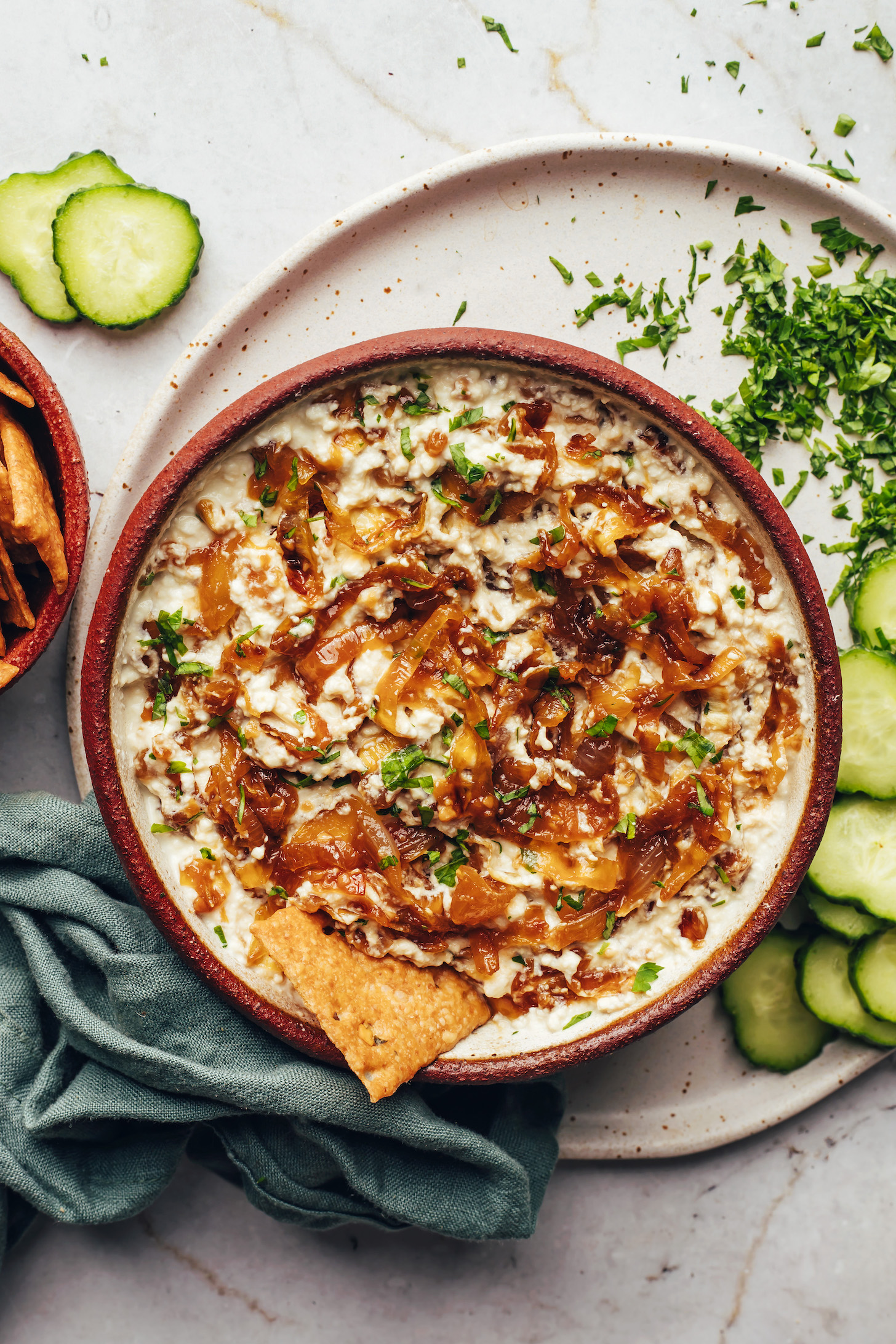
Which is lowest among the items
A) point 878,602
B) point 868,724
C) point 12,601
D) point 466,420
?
point 12,601

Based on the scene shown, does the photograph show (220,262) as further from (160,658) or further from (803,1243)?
(803,1243)

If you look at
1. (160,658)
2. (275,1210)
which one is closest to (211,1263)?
(275,1210)

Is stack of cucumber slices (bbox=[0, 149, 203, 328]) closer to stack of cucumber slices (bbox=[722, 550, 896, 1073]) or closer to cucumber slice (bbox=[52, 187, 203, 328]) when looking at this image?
cucumber slice (bbox=[52, 187, 203, 328])

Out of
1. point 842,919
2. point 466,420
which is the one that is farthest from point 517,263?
point 842,919

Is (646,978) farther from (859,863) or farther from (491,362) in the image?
(491,362)

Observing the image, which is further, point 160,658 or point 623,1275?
point 623,1275

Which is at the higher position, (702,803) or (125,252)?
(125,252)
